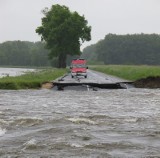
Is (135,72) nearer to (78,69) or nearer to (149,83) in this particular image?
(78,69)

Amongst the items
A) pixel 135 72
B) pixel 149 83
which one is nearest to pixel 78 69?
pixel 135 72

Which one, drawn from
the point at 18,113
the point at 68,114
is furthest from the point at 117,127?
the point at 18,113

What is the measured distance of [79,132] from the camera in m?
13.0

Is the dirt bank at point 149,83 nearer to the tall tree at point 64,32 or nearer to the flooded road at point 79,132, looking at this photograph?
the flooded road at point 79,132

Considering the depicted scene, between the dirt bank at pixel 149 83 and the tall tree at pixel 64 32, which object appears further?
the tall tree at pixel 64 32

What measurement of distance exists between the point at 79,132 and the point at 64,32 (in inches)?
3248

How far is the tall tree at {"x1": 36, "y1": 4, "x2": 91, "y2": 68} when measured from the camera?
93.6 metres

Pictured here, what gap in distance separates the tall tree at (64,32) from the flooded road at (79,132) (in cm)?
7471

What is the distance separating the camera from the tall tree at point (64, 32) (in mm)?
93562

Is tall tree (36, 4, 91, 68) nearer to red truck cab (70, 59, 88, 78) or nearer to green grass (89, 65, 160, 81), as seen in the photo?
green grass (89, 65, 160, 81)

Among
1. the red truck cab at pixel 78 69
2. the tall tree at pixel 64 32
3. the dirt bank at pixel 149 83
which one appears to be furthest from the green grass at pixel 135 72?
the tall tree at pixel 64 32

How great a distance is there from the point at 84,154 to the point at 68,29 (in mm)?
84203

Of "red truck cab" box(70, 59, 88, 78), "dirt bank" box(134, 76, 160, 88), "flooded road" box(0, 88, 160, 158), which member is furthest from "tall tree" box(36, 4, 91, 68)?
"flooded road" box(0, 88, 160, 158)

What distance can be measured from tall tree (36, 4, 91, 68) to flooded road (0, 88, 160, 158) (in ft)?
245
